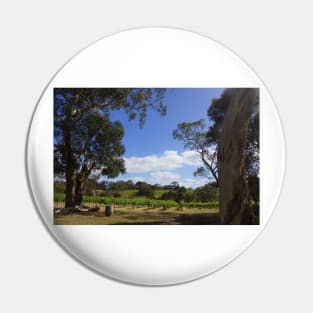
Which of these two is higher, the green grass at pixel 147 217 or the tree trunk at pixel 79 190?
the tree trunk at pixel 79 190

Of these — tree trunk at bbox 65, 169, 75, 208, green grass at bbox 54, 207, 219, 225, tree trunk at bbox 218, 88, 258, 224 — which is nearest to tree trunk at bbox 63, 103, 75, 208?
tree trunk at bbox 65, 169, 75, 208

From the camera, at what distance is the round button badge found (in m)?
2.09

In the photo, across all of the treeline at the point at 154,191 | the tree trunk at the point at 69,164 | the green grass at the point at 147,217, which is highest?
the tree trunk at the point at 69,164

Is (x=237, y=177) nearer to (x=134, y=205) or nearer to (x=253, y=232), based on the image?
(x=253, y=232)

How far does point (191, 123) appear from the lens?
211 centimetres

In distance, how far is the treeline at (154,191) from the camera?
2.11 meters

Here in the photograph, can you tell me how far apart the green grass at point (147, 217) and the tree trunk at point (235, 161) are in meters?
0.10

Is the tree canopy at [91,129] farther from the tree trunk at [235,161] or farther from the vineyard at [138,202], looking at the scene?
the tree trunk at [235,161]

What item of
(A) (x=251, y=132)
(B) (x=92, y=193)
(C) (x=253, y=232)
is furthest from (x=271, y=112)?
(B) (x=92, y=193)

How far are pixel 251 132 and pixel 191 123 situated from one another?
33 centimetres

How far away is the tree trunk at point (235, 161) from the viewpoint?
83.2 inches

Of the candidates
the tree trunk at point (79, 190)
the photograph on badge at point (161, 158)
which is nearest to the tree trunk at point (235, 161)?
the photograph on badge at point (161, 158)

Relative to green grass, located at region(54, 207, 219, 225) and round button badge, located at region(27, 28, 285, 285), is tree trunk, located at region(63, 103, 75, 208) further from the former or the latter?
green grass, located at region(54, 207, 219, 225)

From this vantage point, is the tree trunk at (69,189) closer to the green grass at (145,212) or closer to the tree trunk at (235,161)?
the green grass at (145,212)
